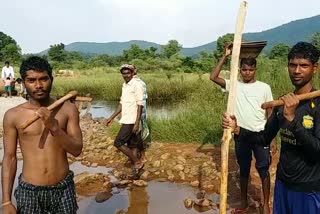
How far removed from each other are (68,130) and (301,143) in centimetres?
151

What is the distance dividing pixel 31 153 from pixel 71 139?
0.99 feet

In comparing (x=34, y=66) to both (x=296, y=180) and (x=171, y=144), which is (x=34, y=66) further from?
(x=171, y=144)

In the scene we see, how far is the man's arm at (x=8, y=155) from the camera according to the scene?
8.30 ft

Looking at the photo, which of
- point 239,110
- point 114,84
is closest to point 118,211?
point 239,110

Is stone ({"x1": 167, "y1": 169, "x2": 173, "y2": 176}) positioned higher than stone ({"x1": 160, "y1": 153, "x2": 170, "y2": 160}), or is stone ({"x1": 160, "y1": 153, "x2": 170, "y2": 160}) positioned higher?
stone ({"x1": 160, "y1": 153, "x2": 170, "y2": 160})

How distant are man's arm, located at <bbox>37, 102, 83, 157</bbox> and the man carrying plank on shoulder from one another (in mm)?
1353

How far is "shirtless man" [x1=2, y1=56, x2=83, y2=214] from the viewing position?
251 centimetres

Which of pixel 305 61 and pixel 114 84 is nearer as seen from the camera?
pixel 305 61

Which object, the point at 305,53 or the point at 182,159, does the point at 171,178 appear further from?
the point at 305,53

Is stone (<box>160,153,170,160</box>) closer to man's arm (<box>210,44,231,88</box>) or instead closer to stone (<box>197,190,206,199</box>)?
stone (<box>197,190,206,199</box>)

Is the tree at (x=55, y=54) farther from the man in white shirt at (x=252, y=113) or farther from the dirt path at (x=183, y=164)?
the man in white shirt at (x=252, y=113)

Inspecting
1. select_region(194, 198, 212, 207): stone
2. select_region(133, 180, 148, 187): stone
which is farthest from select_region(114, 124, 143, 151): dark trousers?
select_region(194, 198, 212, 207): stone

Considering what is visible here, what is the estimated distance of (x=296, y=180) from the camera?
242 centimetres

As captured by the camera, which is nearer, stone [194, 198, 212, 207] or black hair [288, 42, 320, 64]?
black hair [288, 42, 320, 64]
